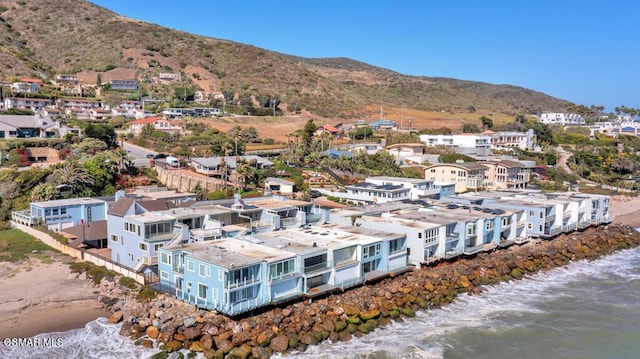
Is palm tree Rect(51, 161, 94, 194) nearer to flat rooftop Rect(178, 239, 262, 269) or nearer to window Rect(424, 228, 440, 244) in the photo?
flat rooftop Rect(178, 239, 262, 269)

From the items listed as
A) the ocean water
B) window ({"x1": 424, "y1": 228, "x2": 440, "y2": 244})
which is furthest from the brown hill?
the ocean water

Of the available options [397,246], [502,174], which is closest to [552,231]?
[397,246]

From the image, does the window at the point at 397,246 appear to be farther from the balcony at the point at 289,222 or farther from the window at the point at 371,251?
the balcony at the point at 289,222

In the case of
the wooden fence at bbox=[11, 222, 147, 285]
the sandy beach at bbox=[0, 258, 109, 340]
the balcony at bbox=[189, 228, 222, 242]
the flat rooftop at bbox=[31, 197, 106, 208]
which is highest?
the flat rooftop at bbox=[31, 197, 106, 208]

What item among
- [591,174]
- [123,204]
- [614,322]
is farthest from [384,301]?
[591,174]

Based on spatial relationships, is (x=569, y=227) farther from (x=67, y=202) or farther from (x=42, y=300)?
(x=67, y=202)

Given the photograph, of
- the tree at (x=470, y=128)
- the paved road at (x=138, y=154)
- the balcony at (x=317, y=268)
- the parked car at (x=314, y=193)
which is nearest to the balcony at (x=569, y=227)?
the parked car at (x=314, y=193)
